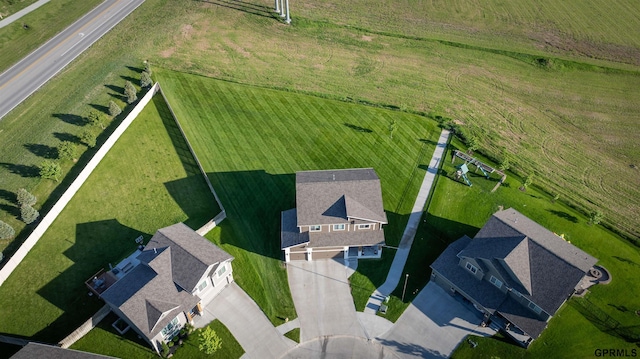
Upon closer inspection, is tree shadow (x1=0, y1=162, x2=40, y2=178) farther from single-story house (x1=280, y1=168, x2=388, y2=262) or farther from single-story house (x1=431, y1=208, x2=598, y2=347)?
single-story house (x1=431, y1=208, x2=598, y2=347)

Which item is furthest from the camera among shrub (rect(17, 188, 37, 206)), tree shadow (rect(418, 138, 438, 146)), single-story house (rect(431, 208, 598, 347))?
tree shadow (rect(418, 138, 438, 146))

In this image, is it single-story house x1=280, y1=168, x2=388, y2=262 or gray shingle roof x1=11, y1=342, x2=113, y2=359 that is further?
single-story house x1=280, y1=168, x2=388, y2=262

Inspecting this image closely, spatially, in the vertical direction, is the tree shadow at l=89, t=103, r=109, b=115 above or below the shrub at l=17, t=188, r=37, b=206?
above

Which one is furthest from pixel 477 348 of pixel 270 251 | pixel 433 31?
pixel 433 31

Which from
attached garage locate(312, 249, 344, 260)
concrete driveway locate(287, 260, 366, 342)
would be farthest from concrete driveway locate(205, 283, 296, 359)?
attached garage locate(312, 249, 344, 260)

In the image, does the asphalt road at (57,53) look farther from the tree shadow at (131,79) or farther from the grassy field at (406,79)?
the tree shadow at (131,79)

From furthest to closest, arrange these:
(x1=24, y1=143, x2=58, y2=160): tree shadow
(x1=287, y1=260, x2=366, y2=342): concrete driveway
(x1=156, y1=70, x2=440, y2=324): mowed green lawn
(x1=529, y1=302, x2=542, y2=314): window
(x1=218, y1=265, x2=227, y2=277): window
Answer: (x1=24, y1=143, x2=58, y2=160): tree shadow → (x1=156, y1=70, x2=440, y2=324): mowed green lawn → (x1=218, y1=265, x2=227, y2=277): window → (x1=287, y1=260, x2=366, y2=342): concrete driveway → (x1=529, y1=302, x2=542, y2=314): window

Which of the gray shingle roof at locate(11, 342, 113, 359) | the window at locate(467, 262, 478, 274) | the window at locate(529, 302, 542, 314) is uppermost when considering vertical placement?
the gray shingle roof at locate(11, 342, 113, 359)
